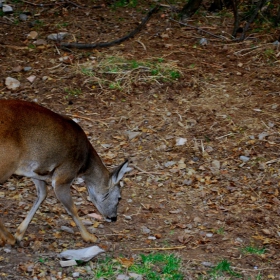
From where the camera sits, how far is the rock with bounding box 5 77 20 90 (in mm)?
9352

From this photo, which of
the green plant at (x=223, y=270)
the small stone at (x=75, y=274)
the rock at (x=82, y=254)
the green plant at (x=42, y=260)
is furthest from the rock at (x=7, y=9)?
the green plant at (x=223, y=270)

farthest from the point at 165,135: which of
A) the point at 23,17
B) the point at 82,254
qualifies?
the point at 23,17

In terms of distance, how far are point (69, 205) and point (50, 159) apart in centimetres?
56

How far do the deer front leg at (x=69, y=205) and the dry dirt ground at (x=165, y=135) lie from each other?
12 centimetres

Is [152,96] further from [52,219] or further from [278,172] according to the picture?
[52,219]

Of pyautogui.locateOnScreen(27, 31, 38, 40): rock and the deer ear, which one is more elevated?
Result: the deer ear

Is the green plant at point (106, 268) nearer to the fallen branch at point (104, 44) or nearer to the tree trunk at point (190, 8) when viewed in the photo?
the fallen branch at point (104, 44)

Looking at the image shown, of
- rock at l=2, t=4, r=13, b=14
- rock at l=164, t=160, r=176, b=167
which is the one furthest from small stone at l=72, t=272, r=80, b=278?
rock at l=2, t=4, r=13, b=14

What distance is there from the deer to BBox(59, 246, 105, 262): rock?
0.51m

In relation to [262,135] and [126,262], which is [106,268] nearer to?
[126,262]

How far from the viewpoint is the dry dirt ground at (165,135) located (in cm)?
672

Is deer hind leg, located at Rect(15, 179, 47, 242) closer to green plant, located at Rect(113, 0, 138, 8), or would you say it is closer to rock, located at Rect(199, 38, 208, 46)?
rock, located at Rect(199, 38, 208, 46)

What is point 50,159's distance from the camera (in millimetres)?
6348

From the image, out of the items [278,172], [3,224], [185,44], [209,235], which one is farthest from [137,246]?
[185,44]
